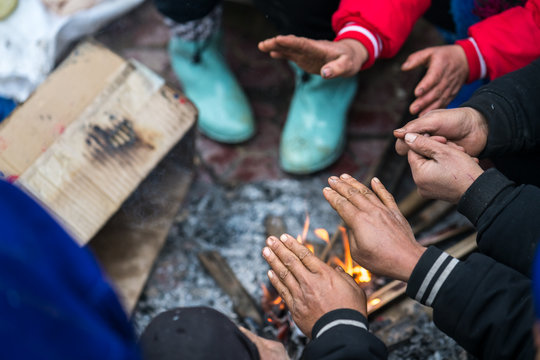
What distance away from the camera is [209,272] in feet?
7.25

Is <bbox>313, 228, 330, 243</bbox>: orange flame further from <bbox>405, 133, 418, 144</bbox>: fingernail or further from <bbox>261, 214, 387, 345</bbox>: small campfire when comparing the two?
<bbox>405, 133, 418, 144</bbox>: fingernail

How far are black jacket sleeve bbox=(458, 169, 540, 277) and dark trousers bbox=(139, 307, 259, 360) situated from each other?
0.76m

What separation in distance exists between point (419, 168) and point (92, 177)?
1.24 metres

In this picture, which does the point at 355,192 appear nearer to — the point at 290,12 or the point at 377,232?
the point at 377,232

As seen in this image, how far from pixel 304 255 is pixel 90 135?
3.50 ft

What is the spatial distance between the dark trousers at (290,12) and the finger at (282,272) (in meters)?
1.24

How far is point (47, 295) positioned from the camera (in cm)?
81

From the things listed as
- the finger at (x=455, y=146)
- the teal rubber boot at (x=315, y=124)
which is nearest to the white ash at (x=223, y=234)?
the teal rubber boot at (x=315, y=124)

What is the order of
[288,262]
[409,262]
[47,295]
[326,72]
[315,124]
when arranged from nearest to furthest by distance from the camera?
[47,295] → [409,262] → [288,262] → [326,72] → [315,124]

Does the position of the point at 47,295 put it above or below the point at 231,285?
above

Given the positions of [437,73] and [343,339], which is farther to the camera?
[437,73]

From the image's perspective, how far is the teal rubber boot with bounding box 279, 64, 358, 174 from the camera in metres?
2.54

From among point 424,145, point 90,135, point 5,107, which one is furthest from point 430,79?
point 5,107

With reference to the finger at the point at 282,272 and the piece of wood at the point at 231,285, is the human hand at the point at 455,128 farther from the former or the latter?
the piece of wood at the point at 231,285
